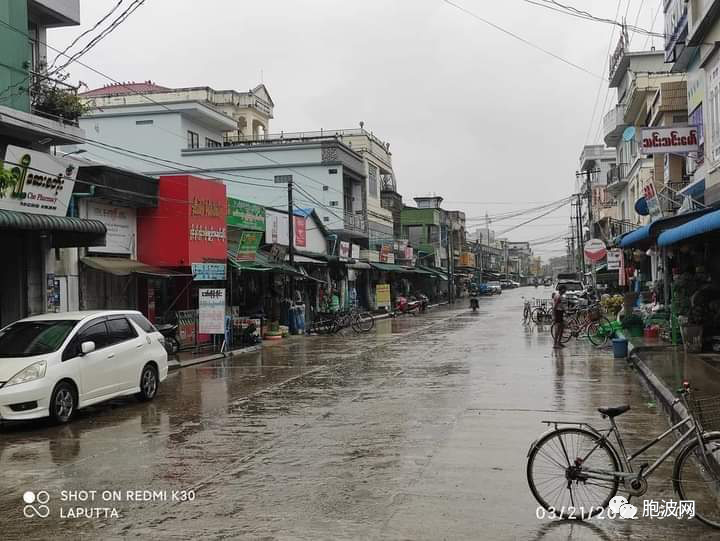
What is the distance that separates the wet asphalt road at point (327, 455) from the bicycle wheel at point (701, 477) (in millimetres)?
142

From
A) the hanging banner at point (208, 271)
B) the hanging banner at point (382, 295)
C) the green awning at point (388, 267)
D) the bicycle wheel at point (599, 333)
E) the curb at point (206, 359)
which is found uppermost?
the green awning at point (388, 267)

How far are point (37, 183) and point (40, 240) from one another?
1.98 meters

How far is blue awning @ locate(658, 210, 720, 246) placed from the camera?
12.2 meters

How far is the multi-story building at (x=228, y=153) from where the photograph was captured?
41.1 m

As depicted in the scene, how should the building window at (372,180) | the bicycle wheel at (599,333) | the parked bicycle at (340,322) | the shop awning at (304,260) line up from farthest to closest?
the building window at (372,180), the shop awning at (304,260), the parked bicycle at (340,322), the bicycle wheel at (599,333)

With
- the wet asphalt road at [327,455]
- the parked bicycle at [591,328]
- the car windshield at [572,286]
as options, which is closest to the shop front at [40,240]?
the wet asphalt road at [327,455]

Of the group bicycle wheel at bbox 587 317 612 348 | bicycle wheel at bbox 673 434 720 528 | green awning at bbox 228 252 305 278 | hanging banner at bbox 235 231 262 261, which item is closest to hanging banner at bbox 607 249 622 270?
bicycle wheel at bbox 587 317 612 348

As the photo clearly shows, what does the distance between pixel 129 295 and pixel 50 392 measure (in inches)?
442

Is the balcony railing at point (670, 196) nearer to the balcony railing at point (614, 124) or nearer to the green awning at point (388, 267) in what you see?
the balcony railing at point (614, 124)

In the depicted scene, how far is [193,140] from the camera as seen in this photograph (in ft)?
140

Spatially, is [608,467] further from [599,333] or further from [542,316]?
[542,316]

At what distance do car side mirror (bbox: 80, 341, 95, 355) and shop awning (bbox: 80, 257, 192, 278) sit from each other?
7983 mm

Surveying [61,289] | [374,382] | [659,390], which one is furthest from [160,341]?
[659,390]

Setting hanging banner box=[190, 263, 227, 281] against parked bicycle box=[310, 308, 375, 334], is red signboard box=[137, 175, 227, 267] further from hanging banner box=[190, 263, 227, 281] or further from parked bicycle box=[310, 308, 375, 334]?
parked bicycle box=[310, 308, 375, 334]
